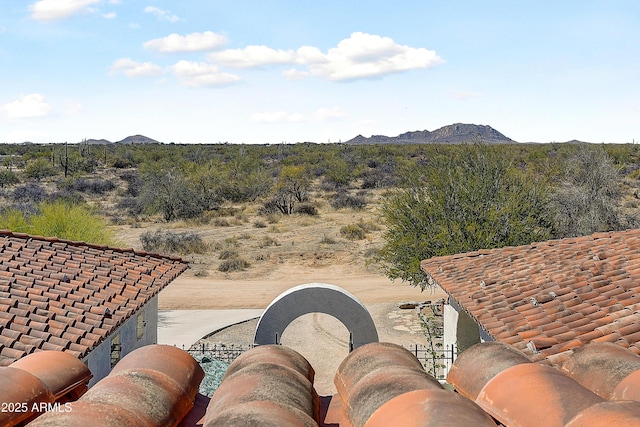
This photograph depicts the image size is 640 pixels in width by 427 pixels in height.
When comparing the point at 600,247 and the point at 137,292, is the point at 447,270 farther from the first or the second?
the point at 137,292

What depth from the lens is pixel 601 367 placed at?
5.22 meters

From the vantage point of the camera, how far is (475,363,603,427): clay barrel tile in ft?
12.2

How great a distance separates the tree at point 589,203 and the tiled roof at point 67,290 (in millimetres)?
15956

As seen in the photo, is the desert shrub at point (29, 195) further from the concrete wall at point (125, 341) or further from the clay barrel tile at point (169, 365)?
the clay barrel tile at point (169, 365)

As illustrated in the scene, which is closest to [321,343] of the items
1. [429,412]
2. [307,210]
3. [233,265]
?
[233,265]

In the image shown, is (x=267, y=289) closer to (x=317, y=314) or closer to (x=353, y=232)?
(x=317, y=314)

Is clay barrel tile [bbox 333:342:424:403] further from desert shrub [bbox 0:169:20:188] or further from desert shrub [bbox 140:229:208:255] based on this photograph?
desert shrub [bbox 0:169:20:188]

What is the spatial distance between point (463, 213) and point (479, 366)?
17061 millimetres

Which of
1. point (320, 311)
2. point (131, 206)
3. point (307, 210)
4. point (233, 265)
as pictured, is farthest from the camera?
point (131, 206)

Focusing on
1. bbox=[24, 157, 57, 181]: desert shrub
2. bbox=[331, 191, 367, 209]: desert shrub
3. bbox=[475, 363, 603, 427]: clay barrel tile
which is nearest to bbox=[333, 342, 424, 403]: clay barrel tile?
bbox=[475, 363, 603, 427]: clay barrel tile

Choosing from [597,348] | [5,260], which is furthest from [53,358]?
[5,260]

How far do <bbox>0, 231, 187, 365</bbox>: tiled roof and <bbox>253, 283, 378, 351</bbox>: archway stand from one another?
263 centimetres

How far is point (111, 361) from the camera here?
41.6 feet

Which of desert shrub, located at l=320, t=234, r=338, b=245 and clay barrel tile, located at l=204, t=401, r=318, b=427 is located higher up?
clay barrel tile, located at l=204, t=401, r=318, b=427
